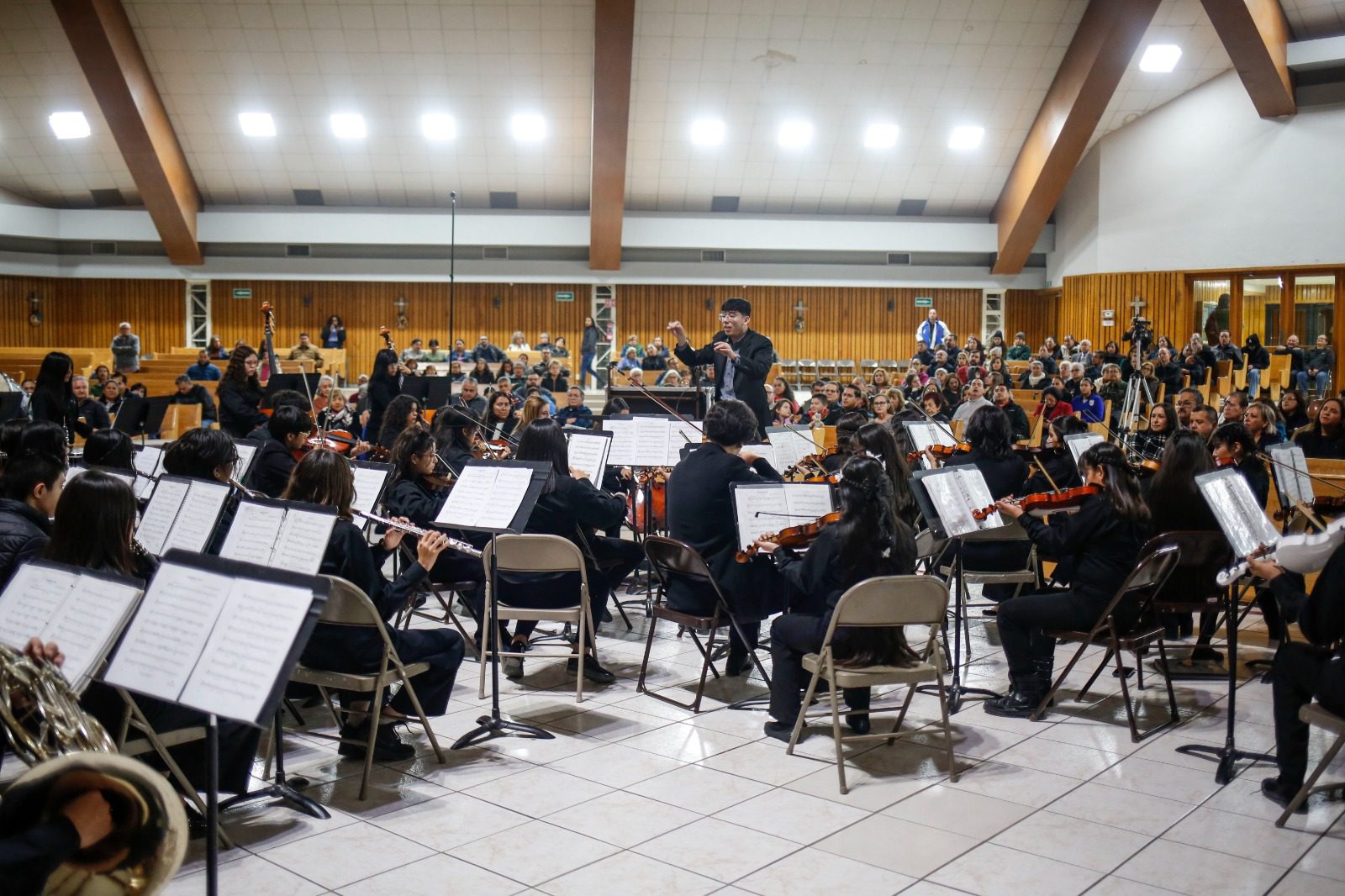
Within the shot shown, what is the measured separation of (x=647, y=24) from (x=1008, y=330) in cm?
1055

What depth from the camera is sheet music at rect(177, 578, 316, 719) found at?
102 inches

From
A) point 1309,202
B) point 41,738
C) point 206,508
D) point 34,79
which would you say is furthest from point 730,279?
point 41,738

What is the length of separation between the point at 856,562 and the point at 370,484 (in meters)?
2.36

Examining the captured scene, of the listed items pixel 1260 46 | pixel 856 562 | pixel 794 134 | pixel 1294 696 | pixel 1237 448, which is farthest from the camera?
pixel 794 134

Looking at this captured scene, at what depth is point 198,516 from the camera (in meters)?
4.47

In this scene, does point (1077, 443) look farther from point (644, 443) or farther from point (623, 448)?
point (623, 448)

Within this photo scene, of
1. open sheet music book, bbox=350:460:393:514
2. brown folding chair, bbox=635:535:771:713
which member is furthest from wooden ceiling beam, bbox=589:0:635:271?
brown folding chair, bbox=635:535:771:713

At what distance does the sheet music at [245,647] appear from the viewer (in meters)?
2.59

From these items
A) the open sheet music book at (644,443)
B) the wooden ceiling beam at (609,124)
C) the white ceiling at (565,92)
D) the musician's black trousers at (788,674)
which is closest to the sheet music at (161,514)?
the musician's black trousers at (788,674)

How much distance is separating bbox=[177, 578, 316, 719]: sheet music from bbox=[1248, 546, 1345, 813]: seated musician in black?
3.25 meters

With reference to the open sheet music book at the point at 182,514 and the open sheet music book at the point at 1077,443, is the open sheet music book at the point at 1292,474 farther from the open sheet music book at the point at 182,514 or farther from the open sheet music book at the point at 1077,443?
the open sheet music book at the point at 182,514

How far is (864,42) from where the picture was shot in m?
16.5

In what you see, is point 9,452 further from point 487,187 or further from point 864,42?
point 487,187

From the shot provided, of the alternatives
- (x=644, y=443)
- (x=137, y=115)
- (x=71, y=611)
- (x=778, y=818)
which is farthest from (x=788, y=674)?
(x=137, y=115)
